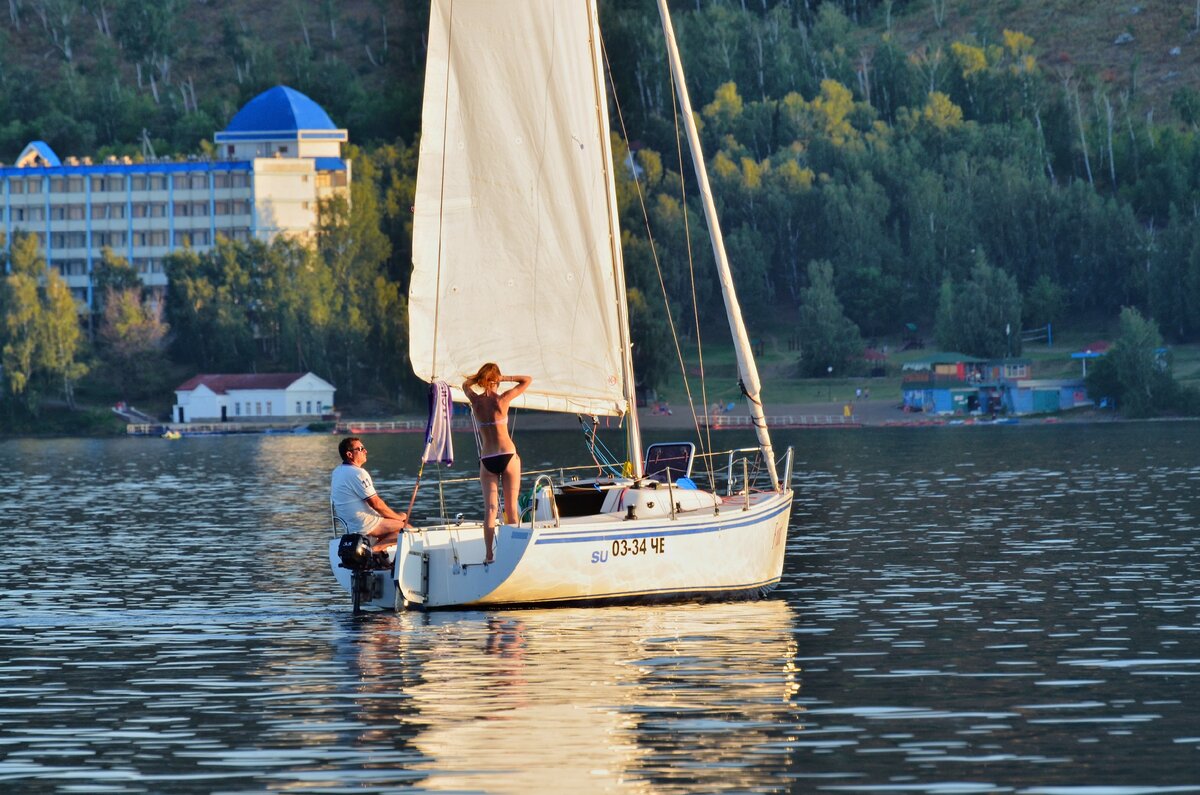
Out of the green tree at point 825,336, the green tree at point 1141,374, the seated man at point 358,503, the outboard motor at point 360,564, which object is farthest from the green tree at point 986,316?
the seated man at point 358,503

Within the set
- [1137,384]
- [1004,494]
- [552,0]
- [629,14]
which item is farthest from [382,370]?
[552,0]

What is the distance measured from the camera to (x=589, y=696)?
2873 centimetres

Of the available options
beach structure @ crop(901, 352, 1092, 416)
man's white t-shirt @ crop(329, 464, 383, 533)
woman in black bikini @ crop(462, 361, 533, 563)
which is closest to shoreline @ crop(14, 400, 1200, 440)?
beach structure @ crop(901, 352, 1092, 416)

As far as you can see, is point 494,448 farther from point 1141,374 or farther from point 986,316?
point 986,316

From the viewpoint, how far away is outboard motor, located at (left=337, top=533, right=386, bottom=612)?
122 ft

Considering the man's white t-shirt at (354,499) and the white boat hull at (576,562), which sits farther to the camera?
the man's white t-shirt at (354,499)

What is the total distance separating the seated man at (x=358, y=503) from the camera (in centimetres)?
3700

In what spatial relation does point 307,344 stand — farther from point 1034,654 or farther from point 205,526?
point 1034,654

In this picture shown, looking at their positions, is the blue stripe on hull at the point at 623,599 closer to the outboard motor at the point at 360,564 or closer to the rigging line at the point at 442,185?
the outboard motor at the point at 360,564

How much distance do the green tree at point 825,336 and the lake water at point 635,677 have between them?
5267 inches

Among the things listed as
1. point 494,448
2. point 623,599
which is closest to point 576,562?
point 623,599

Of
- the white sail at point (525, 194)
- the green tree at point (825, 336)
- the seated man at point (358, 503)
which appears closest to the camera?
the seated man at point (358, 503)

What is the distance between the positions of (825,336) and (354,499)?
526 feet

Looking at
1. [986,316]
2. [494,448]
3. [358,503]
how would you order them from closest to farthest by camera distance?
[494,448] → [358,503] → [986,316]
